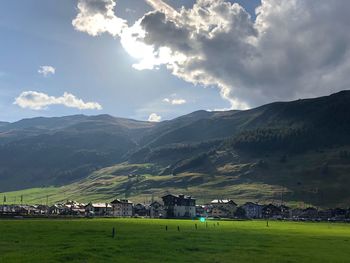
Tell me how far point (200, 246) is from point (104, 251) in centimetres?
1423

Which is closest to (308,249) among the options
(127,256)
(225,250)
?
(225,250)

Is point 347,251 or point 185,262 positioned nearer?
point 185,262

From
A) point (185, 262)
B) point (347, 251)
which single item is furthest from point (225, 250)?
point (347, 251)

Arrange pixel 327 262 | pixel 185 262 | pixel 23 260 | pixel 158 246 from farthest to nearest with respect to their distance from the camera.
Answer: pixel 158 246 → pixel 327 262 → pixel 185 262 → pixel 23 260

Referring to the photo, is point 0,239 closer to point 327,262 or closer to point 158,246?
point 158,246

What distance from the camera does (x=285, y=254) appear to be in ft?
160

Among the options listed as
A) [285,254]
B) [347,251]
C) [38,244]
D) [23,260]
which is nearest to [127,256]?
[23,260]

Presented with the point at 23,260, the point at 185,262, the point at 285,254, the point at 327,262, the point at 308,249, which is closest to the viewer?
the point at 23,260

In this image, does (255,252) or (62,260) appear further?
(255,252)

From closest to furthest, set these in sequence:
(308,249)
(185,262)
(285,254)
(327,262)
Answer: (185,262) → (327,262) → (285,254) → (308,249)

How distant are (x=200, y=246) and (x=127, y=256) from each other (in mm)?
14244

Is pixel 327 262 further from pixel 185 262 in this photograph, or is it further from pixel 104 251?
pixel 104 251

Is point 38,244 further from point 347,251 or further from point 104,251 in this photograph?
point 347,251

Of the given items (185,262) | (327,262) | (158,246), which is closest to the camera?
(185,262)
